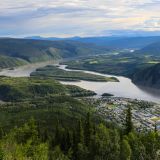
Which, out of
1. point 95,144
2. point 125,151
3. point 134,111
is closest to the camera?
point 125,151

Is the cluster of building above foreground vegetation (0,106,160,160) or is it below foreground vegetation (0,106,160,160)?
below

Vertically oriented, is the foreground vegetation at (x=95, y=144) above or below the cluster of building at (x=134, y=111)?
above

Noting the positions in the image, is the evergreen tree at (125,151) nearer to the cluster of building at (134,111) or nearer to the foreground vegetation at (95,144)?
the foreground vegetation at (95,144)

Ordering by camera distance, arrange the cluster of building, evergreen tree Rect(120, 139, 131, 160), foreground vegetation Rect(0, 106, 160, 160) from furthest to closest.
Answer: the cluster of building → foreground vegetation Rect(0, 106, 160, 160) → evergreen tree Rect(120, 139, 131, 160)

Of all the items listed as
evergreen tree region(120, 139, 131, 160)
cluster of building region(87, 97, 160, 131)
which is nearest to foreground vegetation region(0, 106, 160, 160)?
evergreen tree region(120, 139, 131, 160)

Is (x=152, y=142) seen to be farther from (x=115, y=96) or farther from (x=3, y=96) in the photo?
(x=3, y=96)

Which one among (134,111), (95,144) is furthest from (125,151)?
(134,111)

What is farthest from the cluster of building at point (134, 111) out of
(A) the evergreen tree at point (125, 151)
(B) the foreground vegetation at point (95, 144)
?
(A) the evergreen tree at point (125, 151)

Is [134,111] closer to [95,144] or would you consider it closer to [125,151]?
[95,144]

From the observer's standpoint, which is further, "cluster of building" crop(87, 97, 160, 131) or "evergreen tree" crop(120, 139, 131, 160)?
"cluster of building" crop(87, 97, 160, 131)

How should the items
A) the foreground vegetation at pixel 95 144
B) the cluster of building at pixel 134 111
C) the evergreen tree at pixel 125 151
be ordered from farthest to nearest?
the cluster of building at pixel 134 111, the foreground vegetation at pixel 95 144, the evergreen tree at pixel 125 151

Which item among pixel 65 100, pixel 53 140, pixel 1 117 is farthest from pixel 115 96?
pixel 53 140

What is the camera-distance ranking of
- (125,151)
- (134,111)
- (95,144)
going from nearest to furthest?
(125,151), (95,144), (134,111)

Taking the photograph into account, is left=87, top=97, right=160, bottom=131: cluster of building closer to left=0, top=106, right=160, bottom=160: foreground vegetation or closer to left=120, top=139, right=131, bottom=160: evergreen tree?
left=0, top=106, right=160, bottom=160: foreground vegetation
